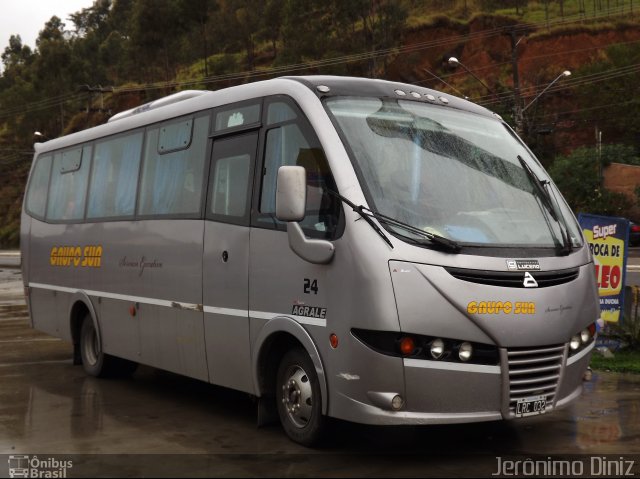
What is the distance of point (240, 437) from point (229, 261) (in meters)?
1.50

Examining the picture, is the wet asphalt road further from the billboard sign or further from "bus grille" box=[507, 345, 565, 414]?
the billboard sign

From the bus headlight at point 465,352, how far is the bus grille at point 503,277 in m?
0.45

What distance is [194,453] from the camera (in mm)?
7227

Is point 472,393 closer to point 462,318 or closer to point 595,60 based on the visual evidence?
point 462,318

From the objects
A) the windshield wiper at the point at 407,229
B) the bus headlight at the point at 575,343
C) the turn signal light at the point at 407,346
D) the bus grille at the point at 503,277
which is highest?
the windshield wiper at the point at 407,229

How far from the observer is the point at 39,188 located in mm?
13469

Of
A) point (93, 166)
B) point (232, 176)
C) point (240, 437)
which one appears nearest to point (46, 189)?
point (93, 166)

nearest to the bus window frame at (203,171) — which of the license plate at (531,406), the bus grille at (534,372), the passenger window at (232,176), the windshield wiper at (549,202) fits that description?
the passenger window at (232,176)

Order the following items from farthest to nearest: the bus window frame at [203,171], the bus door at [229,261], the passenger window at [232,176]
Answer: the bus window frame at [203,171]
the passenger window at [232,176]
the bus door at [229,261]

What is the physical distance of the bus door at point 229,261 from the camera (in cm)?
809

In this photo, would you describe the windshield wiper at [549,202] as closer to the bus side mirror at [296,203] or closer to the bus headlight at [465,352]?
the bus headlight at [465,352]

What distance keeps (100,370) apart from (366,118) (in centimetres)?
540

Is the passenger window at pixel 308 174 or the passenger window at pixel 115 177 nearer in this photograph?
the passenger window at pixel 308 174

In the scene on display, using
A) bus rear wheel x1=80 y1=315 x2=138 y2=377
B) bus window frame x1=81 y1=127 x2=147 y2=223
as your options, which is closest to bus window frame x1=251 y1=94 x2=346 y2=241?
bus window frame x1=81 y1=127 x2=147 y2=223
